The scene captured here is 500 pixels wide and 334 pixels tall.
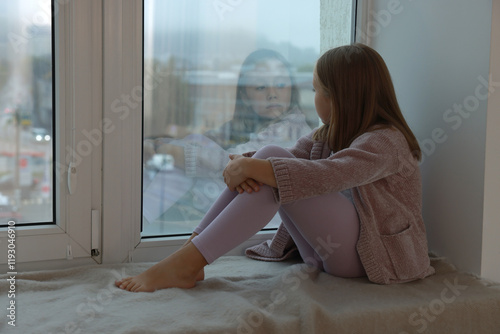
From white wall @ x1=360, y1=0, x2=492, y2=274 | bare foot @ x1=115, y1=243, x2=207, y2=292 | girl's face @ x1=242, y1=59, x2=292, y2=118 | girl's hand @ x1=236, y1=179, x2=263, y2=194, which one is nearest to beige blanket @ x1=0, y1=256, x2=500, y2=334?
bare foot @ x1=115, y1=243, x2=207, y2=292

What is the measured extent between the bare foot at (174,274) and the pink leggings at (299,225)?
3cm

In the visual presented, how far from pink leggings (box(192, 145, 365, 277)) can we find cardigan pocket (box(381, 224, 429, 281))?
0.09 metres

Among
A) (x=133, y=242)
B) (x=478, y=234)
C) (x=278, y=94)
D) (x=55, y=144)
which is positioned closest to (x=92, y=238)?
(x=133, y=242)

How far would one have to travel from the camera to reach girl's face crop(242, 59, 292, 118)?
5.42ft

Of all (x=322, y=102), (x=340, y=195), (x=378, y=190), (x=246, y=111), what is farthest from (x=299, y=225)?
(x=246, y=111)

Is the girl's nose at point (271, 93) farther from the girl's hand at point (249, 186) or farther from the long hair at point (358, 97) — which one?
the girl's hand at point (249, 186)

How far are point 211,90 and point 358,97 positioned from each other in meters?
0.46

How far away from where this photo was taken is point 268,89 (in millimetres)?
1677

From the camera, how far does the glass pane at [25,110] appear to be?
135 cm

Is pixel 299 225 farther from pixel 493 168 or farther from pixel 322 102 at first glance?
pixel 493 168

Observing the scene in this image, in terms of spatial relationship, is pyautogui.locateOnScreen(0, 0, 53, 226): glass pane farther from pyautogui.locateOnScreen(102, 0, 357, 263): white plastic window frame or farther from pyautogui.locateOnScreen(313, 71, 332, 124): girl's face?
pyautogui.locateOnScreen(313, 71, 332, 124): girl's face

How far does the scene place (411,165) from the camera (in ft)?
4.54

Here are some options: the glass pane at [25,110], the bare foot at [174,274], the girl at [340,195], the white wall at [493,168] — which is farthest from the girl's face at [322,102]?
the glass pane at [25,110]

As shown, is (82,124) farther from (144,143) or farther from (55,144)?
(144,143)
